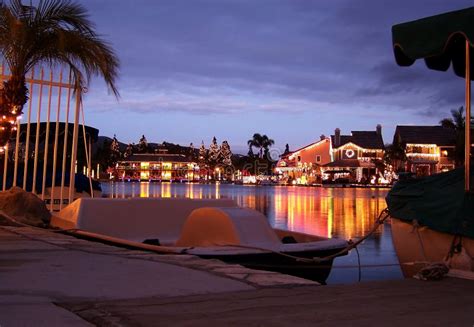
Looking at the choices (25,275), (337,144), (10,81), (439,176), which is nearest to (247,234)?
(439,176)

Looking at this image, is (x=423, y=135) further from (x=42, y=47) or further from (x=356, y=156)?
(x=42, y=47)

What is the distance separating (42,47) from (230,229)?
26.2 ft

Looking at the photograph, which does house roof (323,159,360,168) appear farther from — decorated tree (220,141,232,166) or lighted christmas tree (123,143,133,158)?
lighted christmas tree (123,143,133,158)

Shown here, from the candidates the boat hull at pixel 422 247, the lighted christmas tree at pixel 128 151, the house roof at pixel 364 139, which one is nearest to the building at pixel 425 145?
the house roof at pixel 364 139

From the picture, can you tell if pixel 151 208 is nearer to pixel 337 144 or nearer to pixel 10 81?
pixel 10 81

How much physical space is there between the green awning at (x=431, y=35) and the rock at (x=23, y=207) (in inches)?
310

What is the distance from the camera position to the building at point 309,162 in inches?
3890

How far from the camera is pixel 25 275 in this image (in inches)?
218

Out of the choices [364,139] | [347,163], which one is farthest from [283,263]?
[364,139]

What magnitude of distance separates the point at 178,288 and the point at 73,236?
5.18 metres

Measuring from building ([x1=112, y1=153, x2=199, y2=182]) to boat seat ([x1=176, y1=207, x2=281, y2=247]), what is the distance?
15072 centimetres

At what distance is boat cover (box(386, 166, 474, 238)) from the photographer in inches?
248

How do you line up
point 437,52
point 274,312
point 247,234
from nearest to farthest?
point 274,312 < point 437,52 < point 247,234

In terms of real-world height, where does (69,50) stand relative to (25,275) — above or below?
above
